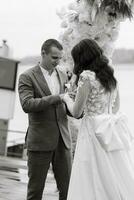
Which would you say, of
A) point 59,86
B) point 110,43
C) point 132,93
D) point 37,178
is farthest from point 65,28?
point 132,93

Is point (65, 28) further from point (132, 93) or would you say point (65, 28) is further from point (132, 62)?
point (132, 93)

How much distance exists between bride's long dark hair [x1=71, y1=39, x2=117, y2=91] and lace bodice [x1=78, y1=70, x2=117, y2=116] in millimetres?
39

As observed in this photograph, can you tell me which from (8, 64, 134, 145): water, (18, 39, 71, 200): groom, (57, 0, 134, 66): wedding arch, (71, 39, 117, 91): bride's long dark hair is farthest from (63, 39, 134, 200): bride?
(8, 64, 134, 145): water

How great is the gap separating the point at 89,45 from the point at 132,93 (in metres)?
25.4

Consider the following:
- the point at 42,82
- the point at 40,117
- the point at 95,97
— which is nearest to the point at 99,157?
the point at 95,97

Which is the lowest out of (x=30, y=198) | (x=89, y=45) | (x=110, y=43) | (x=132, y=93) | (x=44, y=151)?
(x=30, y=198)

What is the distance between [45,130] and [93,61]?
1.96 ft

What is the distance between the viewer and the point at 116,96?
3713 millimetres

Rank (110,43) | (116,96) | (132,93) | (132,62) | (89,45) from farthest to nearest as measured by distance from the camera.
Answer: (132,93)
(132,62)
(110,43)
(116,96)
(89,45)

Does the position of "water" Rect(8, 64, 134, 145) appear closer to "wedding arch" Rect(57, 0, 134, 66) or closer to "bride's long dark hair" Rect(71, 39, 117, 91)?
"wedding arch" Rect(57, 0, 134, 66)

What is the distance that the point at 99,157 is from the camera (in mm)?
3516

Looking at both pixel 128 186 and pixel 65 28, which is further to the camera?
pixel 65 28

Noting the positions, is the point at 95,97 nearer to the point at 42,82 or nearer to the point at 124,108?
the point at 42,82

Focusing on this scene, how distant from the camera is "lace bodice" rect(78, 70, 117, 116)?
136 inches
